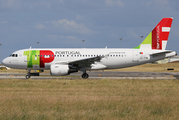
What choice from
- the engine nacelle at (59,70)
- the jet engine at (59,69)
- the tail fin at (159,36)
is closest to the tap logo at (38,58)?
the jet engine at (59,69)

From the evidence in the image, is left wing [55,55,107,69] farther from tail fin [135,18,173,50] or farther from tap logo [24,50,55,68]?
tail fin [135,18,173,50]

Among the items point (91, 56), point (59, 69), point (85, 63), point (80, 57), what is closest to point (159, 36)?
point (91, 56)

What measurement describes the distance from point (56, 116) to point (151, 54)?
22249 millimetres

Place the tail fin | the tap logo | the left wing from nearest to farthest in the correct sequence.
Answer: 1. the left wing
2. the tap logo
3. the tail fin

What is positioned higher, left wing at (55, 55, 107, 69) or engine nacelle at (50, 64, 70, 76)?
left wing at (55, 55, 107, 69)

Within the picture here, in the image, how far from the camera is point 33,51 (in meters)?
29.1

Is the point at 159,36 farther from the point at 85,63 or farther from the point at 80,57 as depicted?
the point at 80,57

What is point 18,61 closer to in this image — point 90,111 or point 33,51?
point 33,51

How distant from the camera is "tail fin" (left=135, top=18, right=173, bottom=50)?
97.8ft

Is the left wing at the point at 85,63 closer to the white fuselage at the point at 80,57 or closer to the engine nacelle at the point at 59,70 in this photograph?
the white fuselage at the point at 80,57

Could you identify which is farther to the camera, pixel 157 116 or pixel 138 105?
pixel 138 105

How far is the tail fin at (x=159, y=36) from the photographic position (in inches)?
1173

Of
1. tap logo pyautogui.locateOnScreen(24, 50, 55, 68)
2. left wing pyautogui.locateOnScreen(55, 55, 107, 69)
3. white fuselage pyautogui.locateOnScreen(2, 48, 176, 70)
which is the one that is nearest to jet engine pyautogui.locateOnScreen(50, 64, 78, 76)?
left wing pyautogui.locateOnScreen(55, 55, 107, 69)

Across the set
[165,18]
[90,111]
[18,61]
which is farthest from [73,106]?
[165,18]
